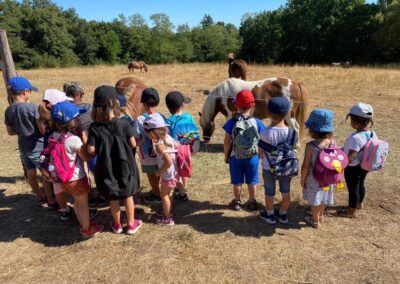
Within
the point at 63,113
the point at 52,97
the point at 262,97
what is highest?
the point at 52,97

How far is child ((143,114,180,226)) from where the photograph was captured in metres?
3.57

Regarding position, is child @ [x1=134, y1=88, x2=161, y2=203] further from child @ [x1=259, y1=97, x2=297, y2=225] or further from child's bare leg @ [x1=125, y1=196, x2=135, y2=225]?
child @ [x1=259, y1=97, x2=297, y2=225]

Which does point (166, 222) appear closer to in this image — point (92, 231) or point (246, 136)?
point (92, 231)

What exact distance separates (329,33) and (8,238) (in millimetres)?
41845

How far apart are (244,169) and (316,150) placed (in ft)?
3.12

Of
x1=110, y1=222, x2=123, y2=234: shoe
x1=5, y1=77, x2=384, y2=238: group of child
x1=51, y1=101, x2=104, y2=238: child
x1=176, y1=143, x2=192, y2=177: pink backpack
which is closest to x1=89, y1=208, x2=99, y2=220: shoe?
x1=5, y1=77, x2=384, y2=238: group of child

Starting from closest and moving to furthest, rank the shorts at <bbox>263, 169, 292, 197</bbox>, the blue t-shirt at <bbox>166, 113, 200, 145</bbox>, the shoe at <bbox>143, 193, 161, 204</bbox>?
the shorts at <bbox>263, 169, 292, 197</bbox> → the blue t-shirt at <bbox>166, 113, 200, 145</bbox> → the shoe at <bbox>143, 193, 161, 204</bbox>

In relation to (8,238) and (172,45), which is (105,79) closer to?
(8,238)

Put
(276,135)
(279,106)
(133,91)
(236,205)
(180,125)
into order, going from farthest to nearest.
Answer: (133,91) < (236,205) < (180,125) < (276,135) < (279,106)

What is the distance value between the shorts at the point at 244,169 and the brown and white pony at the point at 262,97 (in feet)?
9.62

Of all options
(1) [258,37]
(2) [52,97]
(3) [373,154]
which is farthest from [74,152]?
(1) [258,37]

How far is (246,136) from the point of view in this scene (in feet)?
12.7

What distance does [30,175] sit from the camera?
443 cm

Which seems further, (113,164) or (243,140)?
(243,140)
